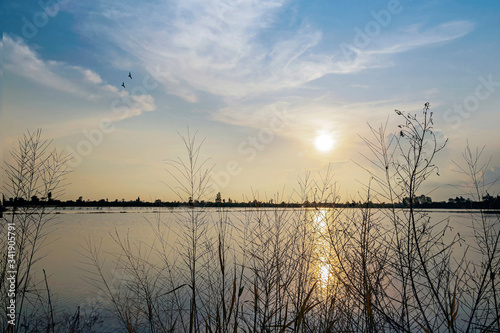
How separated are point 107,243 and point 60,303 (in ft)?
38.1

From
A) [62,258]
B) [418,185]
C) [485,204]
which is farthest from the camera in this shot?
[62,258]

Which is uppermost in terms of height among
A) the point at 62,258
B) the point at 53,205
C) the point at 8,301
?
the point at 53,205

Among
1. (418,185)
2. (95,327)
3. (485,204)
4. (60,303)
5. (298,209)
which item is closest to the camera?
(418,185)

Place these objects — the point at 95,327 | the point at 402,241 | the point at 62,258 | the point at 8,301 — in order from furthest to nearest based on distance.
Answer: the point at 62,258
the point at 95,327
the point at 8,301
the point at 402,241

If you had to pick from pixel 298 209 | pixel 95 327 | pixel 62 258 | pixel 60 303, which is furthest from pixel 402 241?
pixel 62 258

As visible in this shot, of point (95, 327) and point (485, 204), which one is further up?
point (485, 204)

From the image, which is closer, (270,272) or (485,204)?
(270,272)

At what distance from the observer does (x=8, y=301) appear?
12.5 feet

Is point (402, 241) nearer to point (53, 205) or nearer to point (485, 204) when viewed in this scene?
point (485, 204)

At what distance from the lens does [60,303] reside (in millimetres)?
9109

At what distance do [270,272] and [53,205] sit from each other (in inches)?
125

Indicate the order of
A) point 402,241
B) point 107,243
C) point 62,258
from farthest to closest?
point 107,243, point 62,258, point 402,241

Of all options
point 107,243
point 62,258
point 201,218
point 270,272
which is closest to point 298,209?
point 201,218

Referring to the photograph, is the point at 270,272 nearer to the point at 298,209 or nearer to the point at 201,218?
the point at 201,218
